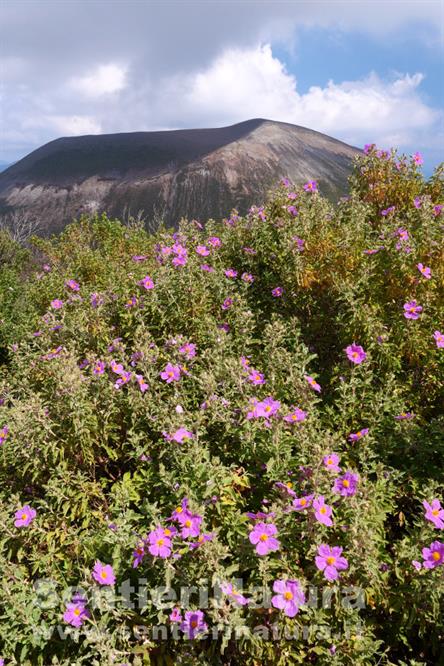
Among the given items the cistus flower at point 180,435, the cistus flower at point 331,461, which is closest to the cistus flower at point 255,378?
the cistus flower at point 180,435

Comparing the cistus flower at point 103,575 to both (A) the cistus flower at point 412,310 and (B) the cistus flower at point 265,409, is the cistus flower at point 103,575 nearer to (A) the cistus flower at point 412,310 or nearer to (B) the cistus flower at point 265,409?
(B) the cistus flower at point 265,409

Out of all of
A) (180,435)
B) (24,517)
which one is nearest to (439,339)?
(180,435)

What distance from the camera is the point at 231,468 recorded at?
252cm

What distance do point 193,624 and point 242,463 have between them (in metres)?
1.08

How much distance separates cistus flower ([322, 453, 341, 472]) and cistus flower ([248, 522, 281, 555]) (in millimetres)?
409

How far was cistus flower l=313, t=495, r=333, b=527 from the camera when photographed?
6.38 ft

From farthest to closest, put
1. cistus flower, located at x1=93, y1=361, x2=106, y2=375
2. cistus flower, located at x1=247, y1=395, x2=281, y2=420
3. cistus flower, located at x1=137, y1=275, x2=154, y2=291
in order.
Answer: cistus flower, located at x1=137, y1=275, x2=154, y2=291, cistus flower, located at x1=93, y1=361, x2=106, y2=375, cistus flower, located at x1=247, y1=395, x2=281, y2=420

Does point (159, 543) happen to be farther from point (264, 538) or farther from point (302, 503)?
point (302, 503)

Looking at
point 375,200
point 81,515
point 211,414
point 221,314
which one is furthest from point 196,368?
point 375,200

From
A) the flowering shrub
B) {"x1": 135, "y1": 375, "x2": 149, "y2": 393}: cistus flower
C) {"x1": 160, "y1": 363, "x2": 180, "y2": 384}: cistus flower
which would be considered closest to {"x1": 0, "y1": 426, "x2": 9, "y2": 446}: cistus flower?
the flowering shrub

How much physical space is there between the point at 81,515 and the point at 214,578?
119cm

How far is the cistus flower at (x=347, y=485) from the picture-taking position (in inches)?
81.0

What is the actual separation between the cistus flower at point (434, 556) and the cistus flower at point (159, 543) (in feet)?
3.69

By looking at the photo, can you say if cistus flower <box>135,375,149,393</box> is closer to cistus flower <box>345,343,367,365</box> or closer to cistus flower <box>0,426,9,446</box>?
cistus flower <box>0,426,9,446</box>
